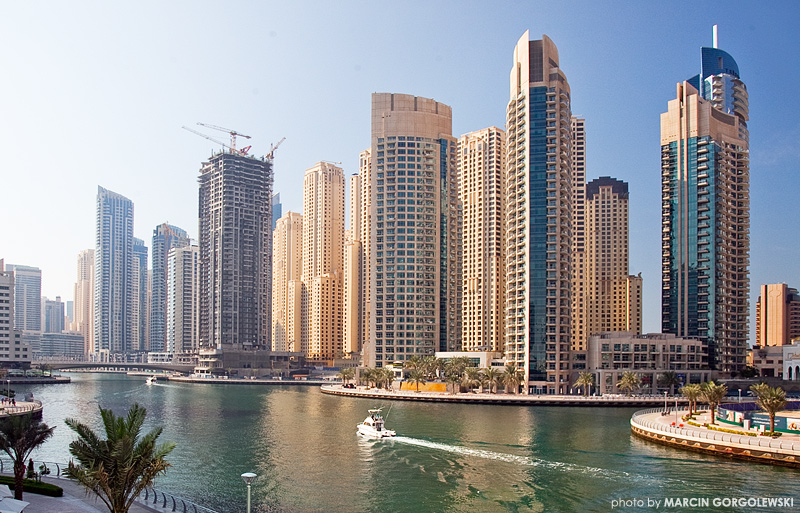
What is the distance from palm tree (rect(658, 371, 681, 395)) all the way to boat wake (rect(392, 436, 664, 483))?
99687 mm

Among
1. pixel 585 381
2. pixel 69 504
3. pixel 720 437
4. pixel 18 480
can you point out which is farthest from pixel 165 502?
pixel 585 381

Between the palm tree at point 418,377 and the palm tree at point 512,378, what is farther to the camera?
the palm tree at point 418,377

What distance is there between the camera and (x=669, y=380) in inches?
6585

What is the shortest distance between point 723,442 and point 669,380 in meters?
95.6

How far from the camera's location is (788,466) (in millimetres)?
68875

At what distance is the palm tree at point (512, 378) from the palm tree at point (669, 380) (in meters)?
33.7

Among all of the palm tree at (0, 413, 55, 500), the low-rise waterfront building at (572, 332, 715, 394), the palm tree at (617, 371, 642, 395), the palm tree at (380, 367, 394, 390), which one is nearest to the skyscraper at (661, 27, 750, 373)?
the low-rise waterfront building at (572, 332, 715, 394)

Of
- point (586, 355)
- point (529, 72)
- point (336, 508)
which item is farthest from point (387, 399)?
point (336, 508)

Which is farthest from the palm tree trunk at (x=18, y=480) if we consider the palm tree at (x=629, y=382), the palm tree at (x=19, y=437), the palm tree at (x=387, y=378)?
the palm tree at (x=387, y=378)

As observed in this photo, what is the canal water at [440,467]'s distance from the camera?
5669 centimetres

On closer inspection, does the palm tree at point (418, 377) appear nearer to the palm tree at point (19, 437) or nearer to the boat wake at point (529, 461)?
the boat wake at point (529, 461)

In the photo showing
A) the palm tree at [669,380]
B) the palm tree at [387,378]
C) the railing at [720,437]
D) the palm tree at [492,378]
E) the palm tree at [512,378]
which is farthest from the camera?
the palm tree at [387,378]

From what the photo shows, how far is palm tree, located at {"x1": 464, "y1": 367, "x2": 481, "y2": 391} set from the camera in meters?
→ 171

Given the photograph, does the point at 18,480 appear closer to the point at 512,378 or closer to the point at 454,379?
the point at 512,378
